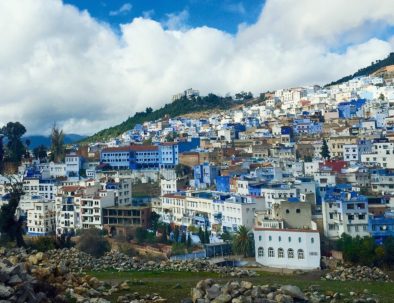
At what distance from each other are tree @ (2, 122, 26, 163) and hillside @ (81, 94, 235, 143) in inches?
1609

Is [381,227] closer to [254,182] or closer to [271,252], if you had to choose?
[271,252]

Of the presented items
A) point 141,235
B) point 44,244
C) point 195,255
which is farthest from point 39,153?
point 195,255

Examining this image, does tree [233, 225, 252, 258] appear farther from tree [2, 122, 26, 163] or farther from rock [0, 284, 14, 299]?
tree [2, 122, 26, 163]

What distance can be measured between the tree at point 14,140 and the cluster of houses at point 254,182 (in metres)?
1.44

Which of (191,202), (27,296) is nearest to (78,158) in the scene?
(191,202)

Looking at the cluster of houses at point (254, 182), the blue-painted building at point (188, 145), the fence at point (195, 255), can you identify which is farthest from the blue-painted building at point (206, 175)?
the fence at point (195, 255)

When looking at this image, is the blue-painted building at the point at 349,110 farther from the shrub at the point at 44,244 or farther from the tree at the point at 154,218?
the shrub at the point at 44,244

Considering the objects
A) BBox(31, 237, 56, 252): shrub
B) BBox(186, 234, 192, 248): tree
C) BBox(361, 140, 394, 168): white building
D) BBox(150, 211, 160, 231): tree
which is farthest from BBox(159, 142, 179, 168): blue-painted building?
BBox(31, 237, 56, 252): shrub

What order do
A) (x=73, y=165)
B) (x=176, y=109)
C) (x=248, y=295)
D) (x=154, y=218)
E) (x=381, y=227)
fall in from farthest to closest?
1. (x=176, y=109)
2. (x=73, y=165)
3. (x=154, y=218)
4. (x=381, y=227)
5. (x=248, y=295)

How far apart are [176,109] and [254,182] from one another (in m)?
73.8

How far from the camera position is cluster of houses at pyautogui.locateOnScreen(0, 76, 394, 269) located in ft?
111

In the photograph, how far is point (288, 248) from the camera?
102 feet

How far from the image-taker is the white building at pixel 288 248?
30750mm

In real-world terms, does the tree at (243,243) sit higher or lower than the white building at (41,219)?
lower
